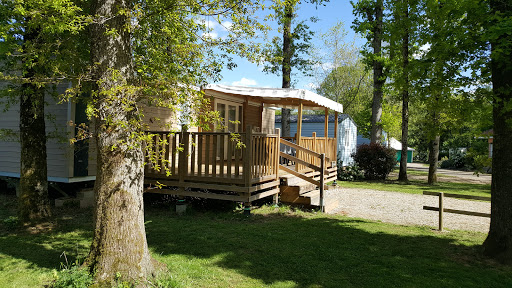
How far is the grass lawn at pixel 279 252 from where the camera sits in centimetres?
449

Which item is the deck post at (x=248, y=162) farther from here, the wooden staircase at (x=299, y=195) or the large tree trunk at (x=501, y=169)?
the large tree trunk at (x=501, y=169)

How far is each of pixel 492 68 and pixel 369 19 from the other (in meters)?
15.5

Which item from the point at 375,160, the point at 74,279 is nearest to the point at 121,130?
the point at 74,279

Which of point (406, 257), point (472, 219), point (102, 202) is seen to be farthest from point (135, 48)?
point (472, 219)

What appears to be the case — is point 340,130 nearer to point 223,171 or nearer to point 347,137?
point 347,137

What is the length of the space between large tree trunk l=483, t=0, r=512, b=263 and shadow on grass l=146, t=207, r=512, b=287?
1.26 ft

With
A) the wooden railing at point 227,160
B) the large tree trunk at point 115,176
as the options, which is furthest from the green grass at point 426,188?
the large tree trunk at point 115,176

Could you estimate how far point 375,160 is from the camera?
18109mm

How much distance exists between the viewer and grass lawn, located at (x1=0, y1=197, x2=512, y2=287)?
14.7 feet

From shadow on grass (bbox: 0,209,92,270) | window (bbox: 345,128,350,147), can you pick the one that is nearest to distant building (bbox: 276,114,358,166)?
window (bbox: 345,128,350,147)

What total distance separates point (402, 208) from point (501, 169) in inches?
189

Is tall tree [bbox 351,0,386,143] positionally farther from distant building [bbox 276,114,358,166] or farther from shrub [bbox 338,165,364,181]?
distant building [bbox 276,114,358,166]

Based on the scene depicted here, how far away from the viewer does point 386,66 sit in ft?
59.4

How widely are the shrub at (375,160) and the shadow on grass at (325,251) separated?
35.9ft
